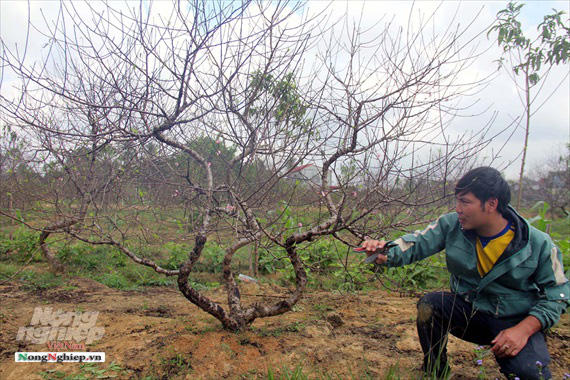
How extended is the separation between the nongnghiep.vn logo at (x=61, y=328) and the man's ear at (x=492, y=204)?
8.68 feet

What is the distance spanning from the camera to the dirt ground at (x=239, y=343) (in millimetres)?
2176

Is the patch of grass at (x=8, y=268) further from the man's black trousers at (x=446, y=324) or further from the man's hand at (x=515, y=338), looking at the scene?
the man's hand at (x=515, y=338)

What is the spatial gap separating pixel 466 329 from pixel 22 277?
484 cm

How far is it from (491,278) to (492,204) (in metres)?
0.38

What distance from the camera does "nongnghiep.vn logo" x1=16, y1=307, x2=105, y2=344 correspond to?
8.53 feet

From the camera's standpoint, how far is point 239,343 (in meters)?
2.50

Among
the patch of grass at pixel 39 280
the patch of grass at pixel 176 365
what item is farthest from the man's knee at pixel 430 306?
the patch of grass at pixel 39 280

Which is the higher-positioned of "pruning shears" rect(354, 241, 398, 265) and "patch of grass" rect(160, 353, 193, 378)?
"pruning shears" rect(354, 241, 398, 265)

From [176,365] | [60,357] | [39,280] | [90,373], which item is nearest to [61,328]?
[60,357]

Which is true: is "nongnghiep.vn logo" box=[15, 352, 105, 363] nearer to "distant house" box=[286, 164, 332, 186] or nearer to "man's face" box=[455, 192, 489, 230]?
"distant house" box=[286, 164, 332, 186]

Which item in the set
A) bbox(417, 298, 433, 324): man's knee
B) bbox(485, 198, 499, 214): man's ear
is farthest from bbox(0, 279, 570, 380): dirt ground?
bbox(485, 198, 499, 214): man's ear

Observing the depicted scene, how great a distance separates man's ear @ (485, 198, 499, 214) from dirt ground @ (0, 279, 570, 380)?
1066 millimetres

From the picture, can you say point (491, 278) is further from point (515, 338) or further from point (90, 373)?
point (90, 373)

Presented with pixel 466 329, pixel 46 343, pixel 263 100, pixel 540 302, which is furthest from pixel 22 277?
pixel 540 302
